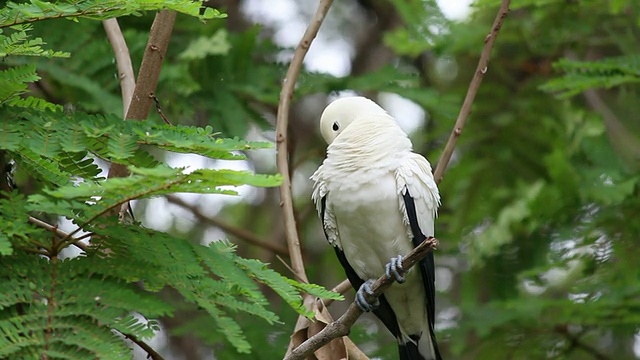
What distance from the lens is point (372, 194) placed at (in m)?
3.77

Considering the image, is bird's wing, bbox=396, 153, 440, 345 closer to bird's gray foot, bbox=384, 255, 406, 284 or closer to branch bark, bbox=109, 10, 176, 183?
bird's gray foot, bbox=384, 255, 406, 284

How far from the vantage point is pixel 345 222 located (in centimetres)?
394

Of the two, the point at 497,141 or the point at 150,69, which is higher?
the point at 497,141

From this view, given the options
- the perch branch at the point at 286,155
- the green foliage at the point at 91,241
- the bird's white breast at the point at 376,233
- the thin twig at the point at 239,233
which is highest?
the thin twig at the point at 239,233

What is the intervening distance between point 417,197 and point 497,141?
3157 mm

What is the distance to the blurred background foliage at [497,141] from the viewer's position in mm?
5102

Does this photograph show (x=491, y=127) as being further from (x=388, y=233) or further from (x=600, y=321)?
(x=388, y=233)

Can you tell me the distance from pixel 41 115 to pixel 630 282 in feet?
12.8

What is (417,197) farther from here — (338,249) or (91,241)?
(91,241)

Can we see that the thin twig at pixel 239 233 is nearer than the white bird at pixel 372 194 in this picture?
No

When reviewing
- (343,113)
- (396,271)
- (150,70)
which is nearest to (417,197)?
(396,271)

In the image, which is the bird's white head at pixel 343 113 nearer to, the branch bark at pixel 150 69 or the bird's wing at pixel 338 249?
the bird's wing at pixel 338 249

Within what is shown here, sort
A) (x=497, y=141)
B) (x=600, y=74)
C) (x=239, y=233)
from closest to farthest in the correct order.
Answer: (x=600, y=74) < (x=239, y=233) < (x=497, y=141)

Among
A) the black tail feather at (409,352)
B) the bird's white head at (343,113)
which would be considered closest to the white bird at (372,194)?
the bird's white head at (343,113)
